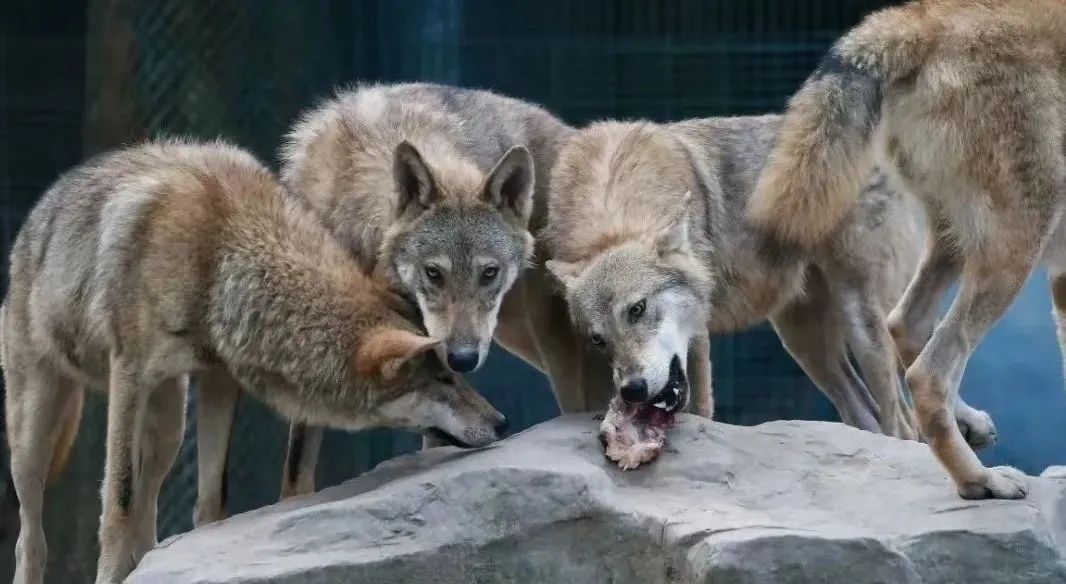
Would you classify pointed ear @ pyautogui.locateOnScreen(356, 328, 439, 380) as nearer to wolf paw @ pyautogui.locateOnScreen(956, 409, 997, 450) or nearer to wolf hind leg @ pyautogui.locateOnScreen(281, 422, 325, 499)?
wolf hind leg @ pyautogui.locateOnScreen(281, 422, 325, 499)

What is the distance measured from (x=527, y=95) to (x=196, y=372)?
270 cm

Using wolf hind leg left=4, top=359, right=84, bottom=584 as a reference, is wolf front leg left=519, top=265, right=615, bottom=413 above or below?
above

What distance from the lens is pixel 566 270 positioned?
4.66 m

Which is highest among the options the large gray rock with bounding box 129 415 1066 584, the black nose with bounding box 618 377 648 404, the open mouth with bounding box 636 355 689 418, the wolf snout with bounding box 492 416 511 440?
the black nose with bounding box 618 377 648 404

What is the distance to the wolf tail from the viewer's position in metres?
4.31

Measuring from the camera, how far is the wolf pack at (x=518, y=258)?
4070 mm

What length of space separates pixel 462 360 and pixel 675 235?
1009mm

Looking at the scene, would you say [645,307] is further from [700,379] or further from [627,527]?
[627,527]

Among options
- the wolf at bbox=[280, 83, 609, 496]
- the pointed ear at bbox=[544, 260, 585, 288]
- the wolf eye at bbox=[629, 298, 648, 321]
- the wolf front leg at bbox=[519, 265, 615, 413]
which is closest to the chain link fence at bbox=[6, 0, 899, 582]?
the wolf at bbox=[280, 83, 609, 496]

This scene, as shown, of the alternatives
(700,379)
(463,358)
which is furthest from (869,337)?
(463,358)

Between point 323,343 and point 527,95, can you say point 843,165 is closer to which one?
point 323,343

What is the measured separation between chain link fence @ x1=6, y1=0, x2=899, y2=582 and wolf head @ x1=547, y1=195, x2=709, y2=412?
6.03 feet

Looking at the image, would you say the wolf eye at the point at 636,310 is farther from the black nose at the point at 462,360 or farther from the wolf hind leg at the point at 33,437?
the wolf hind leg at the point at 33,437

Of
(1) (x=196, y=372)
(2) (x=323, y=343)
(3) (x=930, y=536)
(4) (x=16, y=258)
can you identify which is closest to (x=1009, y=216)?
(3) (x=930, y=536)
